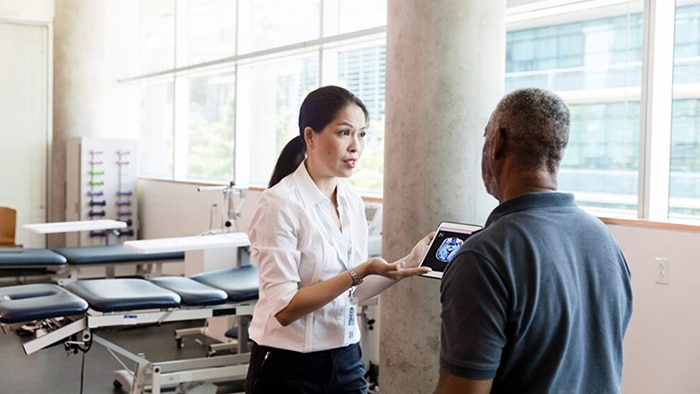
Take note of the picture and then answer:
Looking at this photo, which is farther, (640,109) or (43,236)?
(43,236)

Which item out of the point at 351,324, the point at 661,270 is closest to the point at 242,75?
the point at 661,270

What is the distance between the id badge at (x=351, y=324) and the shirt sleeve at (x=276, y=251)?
17 centimetres

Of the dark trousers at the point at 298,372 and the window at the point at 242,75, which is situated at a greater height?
the window at the point at 242,75

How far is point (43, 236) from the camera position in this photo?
29.2 feet

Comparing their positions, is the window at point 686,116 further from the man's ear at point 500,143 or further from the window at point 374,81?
the man's ear at point 500,143

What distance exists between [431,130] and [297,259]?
161cm

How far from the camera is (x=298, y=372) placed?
185 centimetres

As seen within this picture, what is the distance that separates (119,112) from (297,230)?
24.9 feet

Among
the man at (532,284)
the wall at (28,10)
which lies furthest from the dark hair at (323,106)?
the wall at (28,10)

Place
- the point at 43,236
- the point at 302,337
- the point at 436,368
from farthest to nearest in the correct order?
the point at 43,236, the point at 436,368, the point at 302,337

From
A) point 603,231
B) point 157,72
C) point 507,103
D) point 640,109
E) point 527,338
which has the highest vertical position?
point 157,72

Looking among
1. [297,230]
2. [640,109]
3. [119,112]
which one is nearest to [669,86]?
[640,109]

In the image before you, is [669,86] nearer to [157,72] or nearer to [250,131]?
[250,131]

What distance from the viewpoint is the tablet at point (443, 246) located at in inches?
73.8
